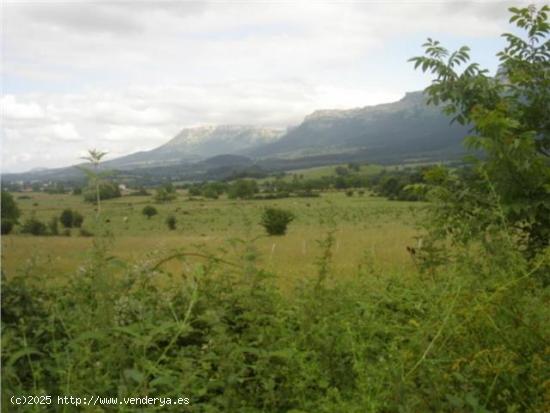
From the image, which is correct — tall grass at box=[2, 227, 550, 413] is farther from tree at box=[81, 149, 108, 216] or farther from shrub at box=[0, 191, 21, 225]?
shrub at box=[0, 191, 21, 225]

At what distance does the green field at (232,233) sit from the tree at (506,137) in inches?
30.4

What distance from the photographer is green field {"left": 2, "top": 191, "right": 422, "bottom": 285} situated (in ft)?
12.2

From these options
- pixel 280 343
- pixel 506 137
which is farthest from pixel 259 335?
pixel 506 137

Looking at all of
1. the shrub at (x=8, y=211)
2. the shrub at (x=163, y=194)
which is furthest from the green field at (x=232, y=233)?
the shrub at (x=163, y=194)

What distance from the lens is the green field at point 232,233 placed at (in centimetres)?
373

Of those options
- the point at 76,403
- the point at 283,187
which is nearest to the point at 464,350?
the point at 76,403

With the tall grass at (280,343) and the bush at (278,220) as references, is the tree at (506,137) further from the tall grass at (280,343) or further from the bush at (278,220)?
the bush at (278,220)

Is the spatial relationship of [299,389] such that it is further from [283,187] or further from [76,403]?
[283,187]

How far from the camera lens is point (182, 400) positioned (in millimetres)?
2535

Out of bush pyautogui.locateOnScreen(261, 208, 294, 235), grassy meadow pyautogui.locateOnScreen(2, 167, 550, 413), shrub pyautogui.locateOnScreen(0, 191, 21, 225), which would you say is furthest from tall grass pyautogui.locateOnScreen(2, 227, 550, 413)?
bush pyautogui.locateOnScreen(261, 208, 294, 235)

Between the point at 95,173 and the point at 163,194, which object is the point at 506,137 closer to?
the point at 95,173

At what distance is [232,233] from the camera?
5027 mm

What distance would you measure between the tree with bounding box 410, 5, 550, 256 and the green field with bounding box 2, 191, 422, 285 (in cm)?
77

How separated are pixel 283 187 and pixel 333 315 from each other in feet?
304
